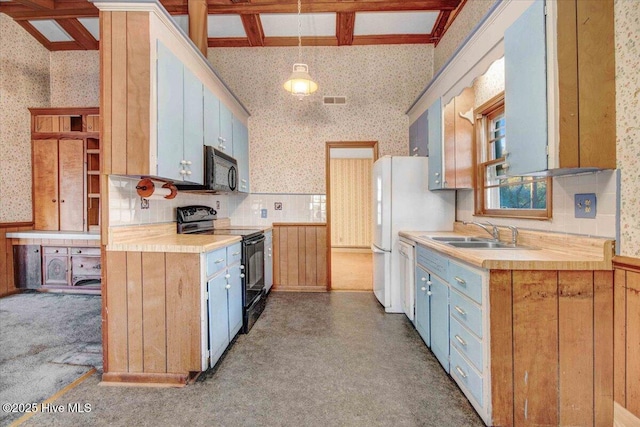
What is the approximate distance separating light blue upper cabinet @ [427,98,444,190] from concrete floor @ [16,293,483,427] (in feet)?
4.78

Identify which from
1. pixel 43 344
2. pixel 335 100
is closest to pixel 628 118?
pixel 335 100

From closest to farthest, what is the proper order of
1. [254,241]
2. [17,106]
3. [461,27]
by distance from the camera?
1. [254,241]
2. [461,27]
3. [17,106]


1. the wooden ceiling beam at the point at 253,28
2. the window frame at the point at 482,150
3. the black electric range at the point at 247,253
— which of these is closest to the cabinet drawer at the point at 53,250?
the black electric range at the point at 247,253

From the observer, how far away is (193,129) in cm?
241

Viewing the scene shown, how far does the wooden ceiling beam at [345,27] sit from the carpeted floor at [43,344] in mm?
4193

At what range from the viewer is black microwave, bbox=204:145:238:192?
262 cm

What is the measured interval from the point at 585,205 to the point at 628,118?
1.50 feet

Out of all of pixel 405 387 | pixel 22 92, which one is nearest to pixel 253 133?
pixel 22 92

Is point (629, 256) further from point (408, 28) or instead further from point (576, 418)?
point (408, 28)

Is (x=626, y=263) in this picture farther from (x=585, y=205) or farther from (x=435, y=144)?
(x=435, y=144)

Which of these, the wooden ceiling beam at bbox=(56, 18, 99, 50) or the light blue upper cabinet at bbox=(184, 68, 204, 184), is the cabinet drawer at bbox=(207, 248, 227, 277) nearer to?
the light blue upper cabinet at bbox=(184, 68, 204, 184)

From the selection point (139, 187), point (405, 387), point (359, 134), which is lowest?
point (405, 387)

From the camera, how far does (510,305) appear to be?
1.45 meters

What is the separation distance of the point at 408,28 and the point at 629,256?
11.8ft
